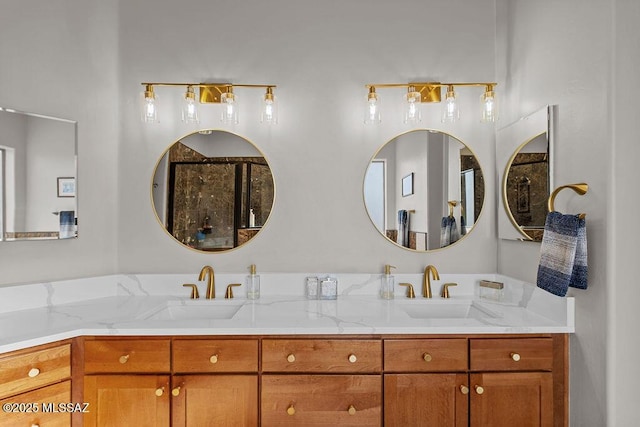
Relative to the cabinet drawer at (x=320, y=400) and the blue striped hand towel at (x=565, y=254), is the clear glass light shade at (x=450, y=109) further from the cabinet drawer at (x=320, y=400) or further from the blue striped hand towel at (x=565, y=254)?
the cabinet drawer at (x=320, y=400)

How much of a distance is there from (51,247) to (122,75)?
103cm

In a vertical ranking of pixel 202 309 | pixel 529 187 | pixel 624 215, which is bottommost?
pixel 202 309

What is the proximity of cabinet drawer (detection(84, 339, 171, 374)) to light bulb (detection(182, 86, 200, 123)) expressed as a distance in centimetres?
120

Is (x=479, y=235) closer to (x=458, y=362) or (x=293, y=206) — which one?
(x=458, y=362)

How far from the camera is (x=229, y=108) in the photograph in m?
2.20

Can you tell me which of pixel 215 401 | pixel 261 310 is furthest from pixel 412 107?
pixel 215 401

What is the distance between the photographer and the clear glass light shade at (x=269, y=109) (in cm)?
219

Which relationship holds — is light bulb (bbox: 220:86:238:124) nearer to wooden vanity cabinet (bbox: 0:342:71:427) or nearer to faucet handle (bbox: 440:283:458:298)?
wooden vanity cabinet (bbox: 0:342:71:427)

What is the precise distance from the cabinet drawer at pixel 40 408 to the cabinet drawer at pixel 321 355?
2.67 feet

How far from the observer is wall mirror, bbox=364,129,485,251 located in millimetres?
2248

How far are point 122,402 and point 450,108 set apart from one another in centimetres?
214

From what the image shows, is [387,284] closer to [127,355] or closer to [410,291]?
[410,291]

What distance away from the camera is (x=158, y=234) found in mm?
2277

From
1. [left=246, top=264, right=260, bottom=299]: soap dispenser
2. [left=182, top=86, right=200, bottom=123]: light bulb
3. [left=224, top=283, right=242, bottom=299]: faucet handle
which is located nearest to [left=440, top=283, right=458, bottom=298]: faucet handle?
[left=246, top=264, right=260, bottom=299]: soap dispenser
